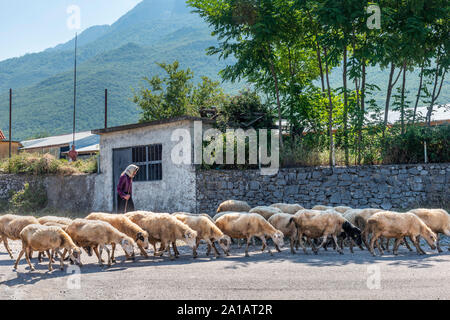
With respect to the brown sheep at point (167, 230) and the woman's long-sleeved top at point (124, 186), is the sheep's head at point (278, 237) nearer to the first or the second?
the brown sheep at point (167, 230)

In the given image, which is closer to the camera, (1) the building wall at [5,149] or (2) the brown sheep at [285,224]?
(2) the brown sheep at [285,224]

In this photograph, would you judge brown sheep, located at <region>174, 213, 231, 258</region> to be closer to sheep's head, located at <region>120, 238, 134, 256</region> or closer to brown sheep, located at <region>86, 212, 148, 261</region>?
brown sheep, located at <region>86, 212, 148, 261</region>

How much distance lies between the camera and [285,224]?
11.2m

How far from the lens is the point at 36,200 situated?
2406cm

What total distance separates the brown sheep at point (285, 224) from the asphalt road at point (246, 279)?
1.11 m

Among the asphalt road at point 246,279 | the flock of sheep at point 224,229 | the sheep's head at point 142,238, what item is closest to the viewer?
the asphalt road at point 246,279

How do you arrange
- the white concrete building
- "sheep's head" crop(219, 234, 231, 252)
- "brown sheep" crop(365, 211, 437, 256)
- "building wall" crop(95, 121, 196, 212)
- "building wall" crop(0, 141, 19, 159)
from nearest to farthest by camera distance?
1. "brown sheep" crop(365, 211, 437, 256)
2. "sheep's head" crop(219, 234, 231, 252)
3. "building wall" crop(95, 121, 196, 212)
4. the white concrete building
5. "building wall" crop(0, 141, 19, 159)

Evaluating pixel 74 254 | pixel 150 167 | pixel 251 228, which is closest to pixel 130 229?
pixel 74 254

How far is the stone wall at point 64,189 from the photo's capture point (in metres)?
22.6

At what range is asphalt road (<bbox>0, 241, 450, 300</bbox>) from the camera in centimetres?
611

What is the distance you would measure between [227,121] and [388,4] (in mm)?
7809

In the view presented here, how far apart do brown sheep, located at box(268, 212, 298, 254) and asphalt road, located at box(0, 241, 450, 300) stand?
3.64ft

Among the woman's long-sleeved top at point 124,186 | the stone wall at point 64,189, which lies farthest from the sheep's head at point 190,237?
the stone wall at point 64,189

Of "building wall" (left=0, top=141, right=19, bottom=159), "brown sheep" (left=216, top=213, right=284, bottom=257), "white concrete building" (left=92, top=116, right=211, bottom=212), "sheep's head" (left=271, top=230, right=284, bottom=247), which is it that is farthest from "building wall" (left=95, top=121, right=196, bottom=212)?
"building wall" (left=0, top=141, right=19, bottom=159)
